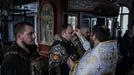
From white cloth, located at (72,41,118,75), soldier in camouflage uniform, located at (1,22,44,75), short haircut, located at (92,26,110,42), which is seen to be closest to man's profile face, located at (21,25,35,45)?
soldier in camouflage uniform, located at (1,22,44,75)

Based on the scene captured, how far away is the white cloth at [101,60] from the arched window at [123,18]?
5292 millimetres

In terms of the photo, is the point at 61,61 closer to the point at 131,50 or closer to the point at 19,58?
the point at 19,58

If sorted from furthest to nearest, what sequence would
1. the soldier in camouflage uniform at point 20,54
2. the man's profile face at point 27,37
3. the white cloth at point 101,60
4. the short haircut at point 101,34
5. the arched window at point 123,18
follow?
1. the arched window at point 123,18
2. the short haircut at point 101,34
3. the white cloth at point 101,60
4. the man's profile face at point 27,37
5. the soldier in camouflage uniform at point 20,54

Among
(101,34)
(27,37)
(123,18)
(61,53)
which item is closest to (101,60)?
(101,34)

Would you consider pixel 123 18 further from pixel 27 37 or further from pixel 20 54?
pixel 20 54

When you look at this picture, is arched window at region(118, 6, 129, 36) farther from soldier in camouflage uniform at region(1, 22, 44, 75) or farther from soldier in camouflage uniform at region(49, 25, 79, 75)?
soldier in camouflage uniform at region(1, 22, 44, 75)

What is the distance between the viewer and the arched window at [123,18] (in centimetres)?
780

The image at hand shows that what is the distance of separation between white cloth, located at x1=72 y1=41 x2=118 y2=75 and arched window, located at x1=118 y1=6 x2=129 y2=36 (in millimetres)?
5292

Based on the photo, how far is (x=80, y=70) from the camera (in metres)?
2.75

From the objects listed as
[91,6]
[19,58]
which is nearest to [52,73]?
[19,58]

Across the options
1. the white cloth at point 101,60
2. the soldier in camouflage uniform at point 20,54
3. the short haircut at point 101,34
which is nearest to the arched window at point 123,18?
the short haircut at point 101,34

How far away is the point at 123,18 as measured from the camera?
812 centimetres

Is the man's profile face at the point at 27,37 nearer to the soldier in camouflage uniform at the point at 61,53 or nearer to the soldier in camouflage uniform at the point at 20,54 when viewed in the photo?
the soldier in camouflage uniform at the point at 20,54

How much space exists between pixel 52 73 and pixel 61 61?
0.25 meters
